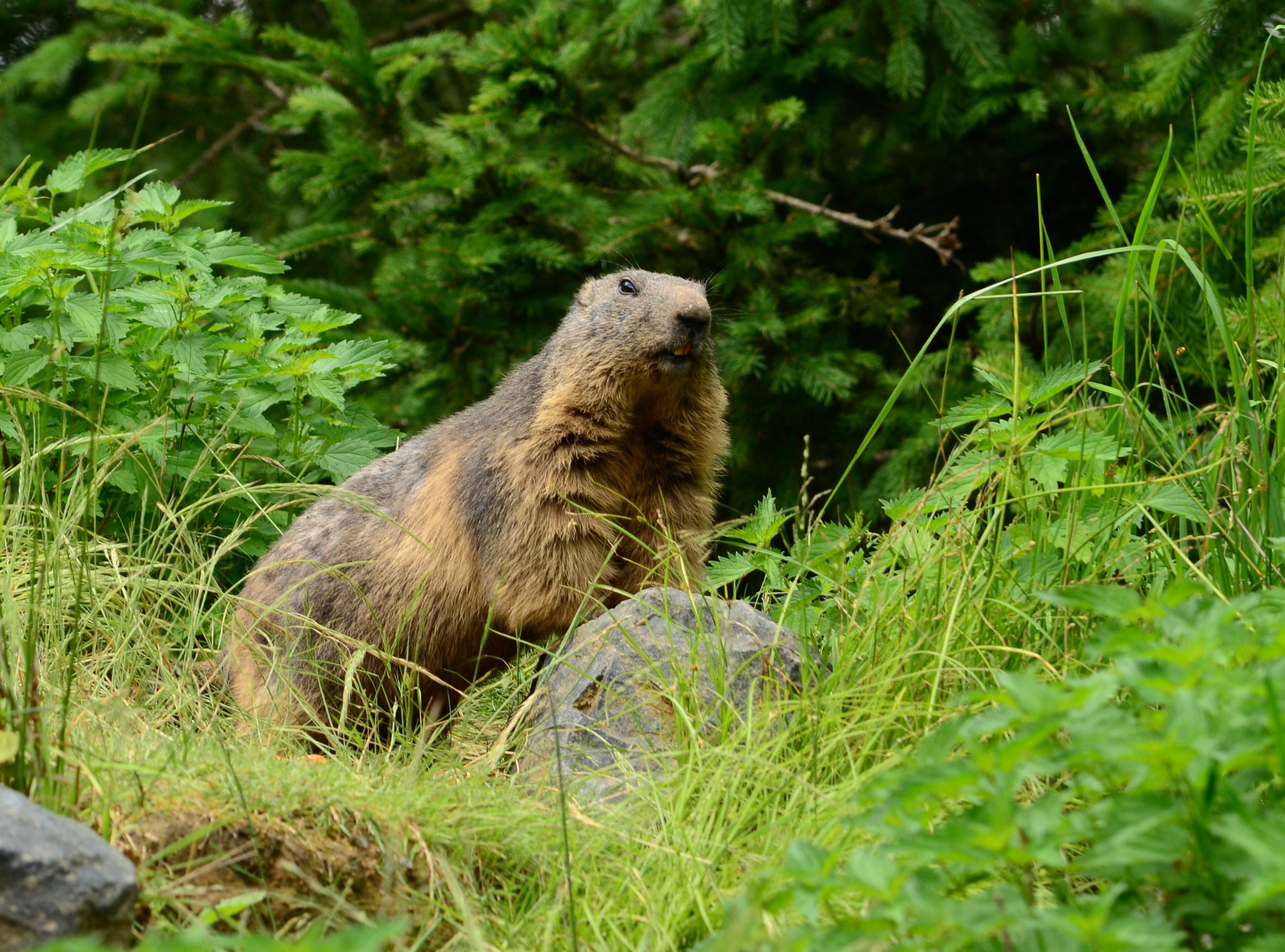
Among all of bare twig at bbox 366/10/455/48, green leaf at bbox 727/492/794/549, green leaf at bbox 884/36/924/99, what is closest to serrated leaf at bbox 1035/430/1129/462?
green leaf at bbox 727/492/794/549

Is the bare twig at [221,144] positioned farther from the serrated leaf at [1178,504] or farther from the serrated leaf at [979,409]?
the serrated leaf at [1178,504]

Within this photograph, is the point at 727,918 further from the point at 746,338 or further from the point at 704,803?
the point at 746,338

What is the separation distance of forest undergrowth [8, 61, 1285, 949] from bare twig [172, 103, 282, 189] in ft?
11.6

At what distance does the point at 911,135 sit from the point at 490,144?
212 cm

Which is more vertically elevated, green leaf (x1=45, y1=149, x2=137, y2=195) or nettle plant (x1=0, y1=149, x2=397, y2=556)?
green leaf (x1=45, y1=149, x2=137, y2=195)

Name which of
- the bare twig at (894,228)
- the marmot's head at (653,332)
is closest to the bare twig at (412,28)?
the bare twig at (894,228)

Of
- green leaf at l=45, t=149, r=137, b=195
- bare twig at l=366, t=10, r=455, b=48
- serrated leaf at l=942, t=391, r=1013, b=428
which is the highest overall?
bare twig at l=366, t=10, r=455, b=48

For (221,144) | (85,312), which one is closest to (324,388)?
(85,312)

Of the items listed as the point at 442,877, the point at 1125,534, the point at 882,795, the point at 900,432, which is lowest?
the point at 900,432

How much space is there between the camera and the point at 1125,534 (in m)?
3.45

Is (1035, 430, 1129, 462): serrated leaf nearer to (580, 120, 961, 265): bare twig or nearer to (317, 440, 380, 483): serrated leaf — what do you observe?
(580, 120, 961, 265): bare twig

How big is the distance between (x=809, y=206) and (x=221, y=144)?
13.7 ft

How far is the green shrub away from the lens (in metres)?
1.82

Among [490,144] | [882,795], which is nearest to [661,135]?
[490,144]
